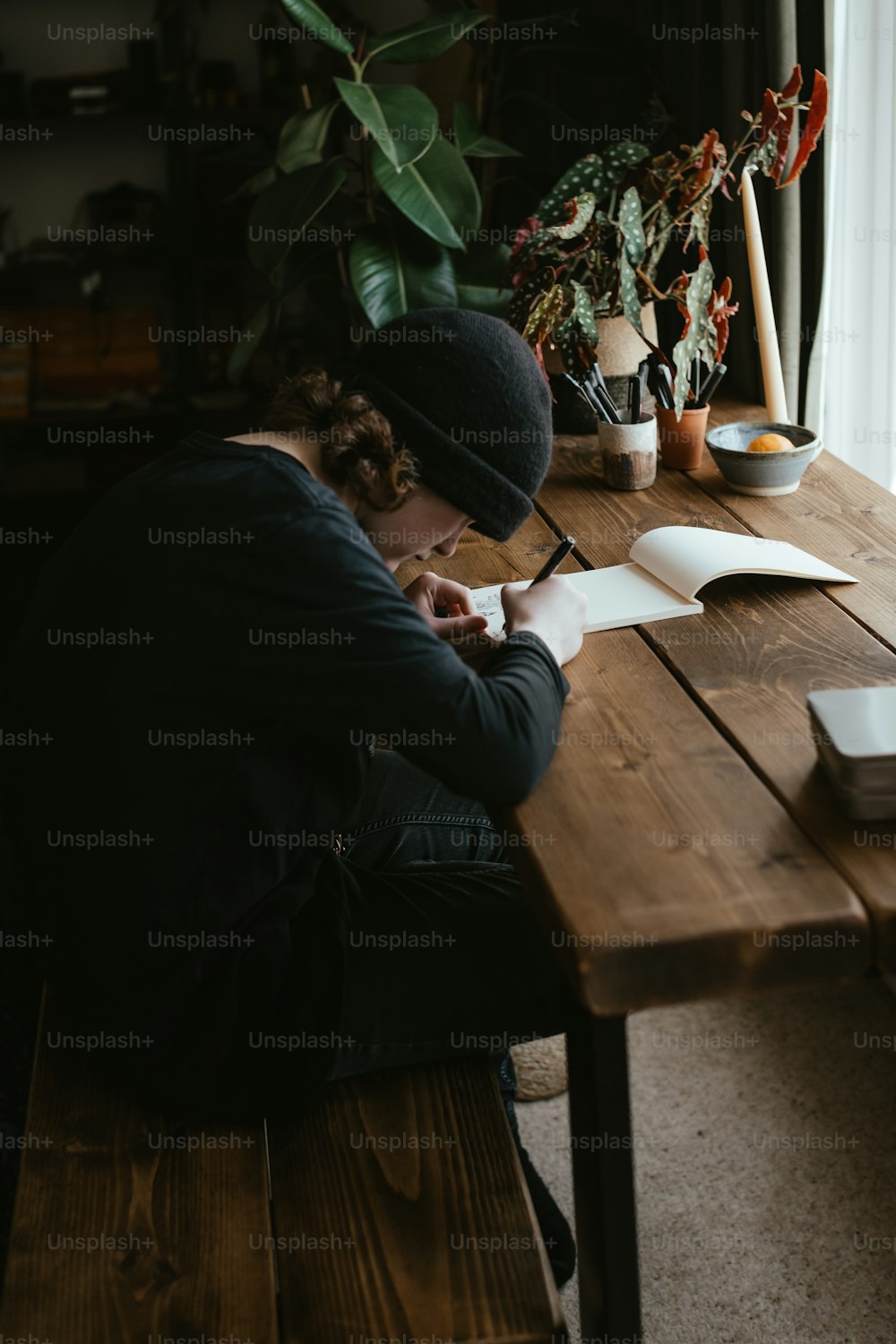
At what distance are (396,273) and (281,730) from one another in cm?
176

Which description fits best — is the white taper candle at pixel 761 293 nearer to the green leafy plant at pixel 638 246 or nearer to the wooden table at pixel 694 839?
the green leafy plant at pixel 638 246

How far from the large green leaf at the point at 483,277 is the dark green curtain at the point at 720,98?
386 mm

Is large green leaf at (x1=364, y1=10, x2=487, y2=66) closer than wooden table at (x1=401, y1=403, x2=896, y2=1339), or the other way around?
wooden table at (x1=401, y1=403, x2=896, y2=1339)

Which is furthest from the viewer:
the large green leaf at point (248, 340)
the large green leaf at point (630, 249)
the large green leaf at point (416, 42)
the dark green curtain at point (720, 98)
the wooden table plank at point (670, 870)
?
the large green leaf at point (248, 340)

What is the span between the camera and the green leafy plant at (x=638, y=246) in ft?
5.91

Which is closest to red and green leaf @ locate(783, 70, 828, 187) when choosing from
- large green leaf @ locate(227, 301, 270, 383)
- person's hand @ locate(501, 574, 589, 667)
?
person's hand @ locate(501, 574, 589, 667)

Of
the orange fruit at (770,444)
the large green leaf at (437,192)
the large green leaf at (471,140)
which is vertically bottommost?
the orange fruit at (770,444)

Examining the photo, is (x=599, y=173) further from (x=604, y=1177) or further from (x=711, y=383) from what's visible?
(x=604, y=1177)

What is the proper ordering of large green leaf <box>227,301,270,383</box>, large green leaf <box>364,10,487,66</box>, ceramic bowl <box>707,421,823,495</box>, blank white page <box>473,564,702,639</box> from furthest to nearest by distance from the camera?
large green leaf <box>227,301,270,383</box>
large green leaf <box>364,10,487,66</box>
ceramic bowl <box>707,421,823,495</box>
blank white page <box>473,564,702,639</box>

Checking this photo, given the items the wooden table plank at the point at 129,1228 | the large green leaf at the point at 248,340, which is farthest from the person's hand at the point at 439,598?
the large green leaf at the point at 248,340

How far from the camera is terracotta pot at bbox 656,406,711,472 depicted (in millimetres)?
1855

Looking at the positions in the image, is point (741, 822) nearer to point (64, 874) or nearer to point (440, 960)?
point (440, 960)

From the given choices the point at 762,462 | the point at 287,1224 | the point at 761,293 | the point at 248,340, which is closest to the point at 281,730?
the point at 287,1224

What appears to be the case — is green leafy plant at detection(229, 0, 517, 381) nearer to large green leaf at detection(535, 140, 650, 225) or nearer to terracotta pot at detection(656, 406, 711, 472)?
large green leaf at detection(535, 140, 650, 225)
